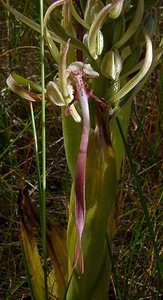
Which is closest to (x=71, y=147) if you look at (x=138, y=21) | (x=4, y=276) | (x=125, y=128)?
(x=125, y=128)

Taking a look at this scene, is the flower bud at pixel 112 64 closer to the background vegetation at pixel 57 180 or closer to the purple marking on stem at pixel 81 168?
the purple marking on stem at pixel 81 168

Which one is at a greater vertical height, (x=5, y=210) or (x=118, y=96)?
(x=118, y=96)

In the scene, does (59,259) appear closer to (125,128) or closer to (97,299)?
(97,299)

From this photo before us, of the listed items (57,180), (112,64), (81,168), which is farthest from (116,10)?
(57,180)

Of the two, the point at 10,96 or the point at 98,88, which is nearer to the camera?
the point at 98,88

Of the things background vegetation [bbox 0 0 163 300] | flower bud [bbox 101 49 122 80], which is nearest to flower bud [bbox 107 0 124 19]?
flower bud [bbox 101 49 122 80]


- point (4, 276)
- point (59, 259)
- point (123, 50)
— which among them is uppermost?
point (123, 50)

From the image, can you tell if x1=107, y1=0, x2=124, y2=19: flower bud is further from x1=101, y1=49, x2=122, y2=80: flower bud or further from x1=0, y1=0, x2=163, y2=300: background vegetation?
x1=0, y1=0, x2=163, y2=300: background vegetation
